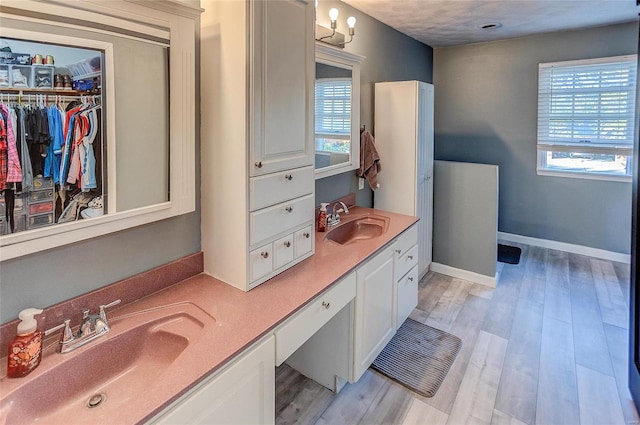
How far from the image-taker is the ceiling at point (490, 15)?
2.79 m

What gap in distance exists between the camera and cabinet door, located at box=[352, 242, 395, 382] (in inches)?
76.8

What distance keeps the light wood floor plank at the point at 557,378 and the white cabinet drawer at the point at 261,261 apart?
5.12ft

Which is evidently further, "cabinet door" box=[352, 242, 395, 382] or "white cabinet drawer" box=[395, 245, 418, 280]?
"white cabinet drawer" box=[395, 245, 418, 280]

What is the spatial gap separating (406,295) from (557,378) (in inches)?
37.7

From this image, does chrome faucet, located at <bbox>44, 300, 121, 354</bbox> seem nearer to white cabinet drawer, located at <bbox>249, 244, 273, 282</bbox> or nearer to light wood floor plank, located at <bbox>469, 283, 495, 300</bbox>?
white cabinet drawer, located at <bbox>249, 244, 273, 282</bbox>

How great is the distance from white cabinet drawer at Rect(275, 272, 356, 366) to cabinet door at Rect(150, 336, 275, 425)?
2.4 inches

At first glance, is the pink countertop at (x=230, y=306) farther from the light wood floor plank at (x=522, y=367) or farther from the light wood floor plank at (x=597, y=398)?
the light wood floor plank at (x=597, y=398)

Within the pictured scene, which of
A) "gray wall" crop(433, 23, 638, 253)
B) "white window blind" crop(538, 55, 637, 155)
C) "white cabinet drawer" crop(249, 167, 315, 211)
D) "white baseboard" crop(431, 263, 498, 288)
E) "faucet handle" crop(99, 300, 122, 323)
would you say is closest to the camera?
"faucet handle" crop(99, 300, 122, 323)

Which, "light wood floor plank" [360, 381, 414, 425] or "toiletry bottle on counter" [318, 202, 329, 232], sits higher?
"toiletry bottle on counter" [318, 202, 329, 232]

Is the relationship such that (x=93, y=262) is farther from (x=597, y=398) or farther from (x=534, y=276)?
(x=534, y=276)

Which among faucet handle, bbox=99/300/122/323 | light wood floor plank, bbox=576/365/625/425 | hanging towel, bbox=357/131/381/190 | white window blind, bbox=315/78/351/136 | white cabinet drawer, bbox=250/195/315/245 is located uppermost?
white window blind, bbox=315/78/351/136

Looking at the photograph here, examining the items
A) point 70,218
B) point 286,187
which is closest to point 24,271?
point 70,218

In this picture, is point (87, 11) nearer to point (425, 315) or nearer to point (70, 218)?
point (70, 218)

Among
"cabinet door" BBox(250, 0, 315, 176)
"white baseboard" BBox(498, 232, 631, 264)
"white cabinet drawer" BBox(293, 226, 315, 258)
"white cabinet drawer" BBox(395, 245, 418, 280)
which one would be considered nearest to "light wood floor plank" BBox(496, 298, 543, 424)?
"white cabinet drawer" BBox(395, 245, 418, 280)
